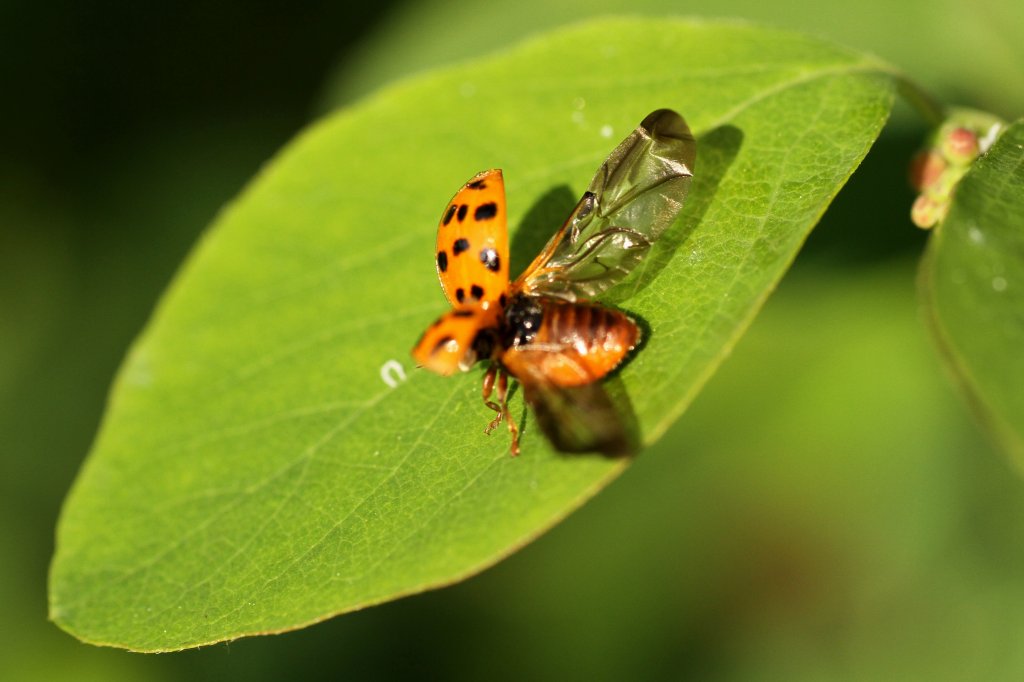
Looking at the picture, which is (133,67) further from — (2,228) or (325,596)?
(325,596)

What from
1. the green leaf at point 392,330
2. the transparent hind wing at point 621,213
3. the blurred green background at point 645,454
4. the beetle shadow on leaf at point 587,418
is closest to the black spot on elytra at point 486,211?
the transparent hind wing at point 621,213

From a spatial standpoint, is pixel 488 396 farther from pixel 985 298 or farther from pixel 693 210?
pixel 985 298

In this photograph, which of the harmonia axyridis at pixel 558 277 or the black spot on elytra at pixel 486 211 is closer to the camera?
the harmonia axyridis at pixel 558 277

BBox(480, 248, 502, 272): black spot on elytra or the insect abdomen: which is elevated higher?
BBox(480, 248, 502, 272): black spot on elytra

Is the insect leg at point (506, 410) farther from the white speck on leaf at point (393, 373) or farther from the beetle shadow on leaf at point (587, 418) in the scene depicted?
the white speck on leaf at point (393, 373)

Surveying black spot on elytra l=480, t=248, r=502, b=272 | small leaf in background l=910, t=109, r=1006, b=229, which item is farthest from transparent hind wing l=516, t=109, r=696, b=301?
small leaf in background l=910, t=109, r=1006, b=229

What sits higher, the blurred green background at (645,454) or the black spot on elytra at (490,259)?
the black spot on elytra at (490,259)

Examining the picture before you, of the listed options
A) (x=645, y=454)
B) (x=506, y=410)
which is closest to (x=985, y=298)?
(x=506, y=410)

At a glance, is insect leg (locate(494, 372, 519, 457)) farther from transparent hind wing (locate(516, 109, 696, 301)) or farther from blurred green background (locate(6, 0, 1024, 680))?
A: blurred green background (locate(6, 0, 1024, 680))

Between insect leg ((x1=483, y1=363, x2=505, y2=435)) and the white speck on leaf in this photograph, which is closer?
insect leg ((x1=483, y1=363, x2=505, y2=435))
